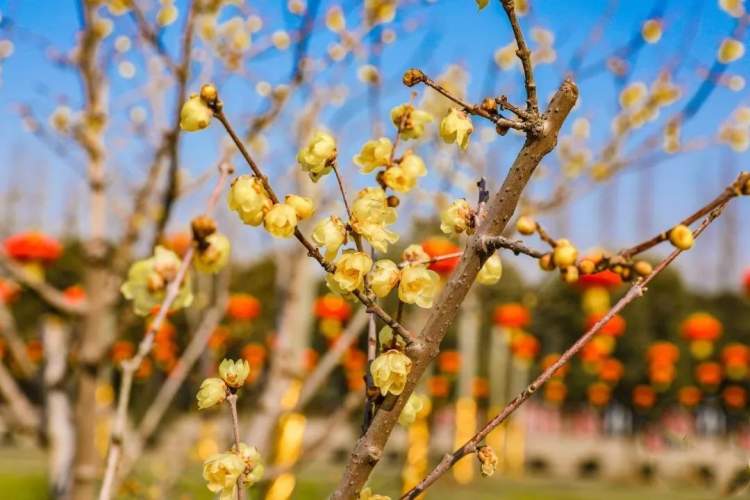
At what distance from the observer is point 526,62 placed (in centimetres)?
81

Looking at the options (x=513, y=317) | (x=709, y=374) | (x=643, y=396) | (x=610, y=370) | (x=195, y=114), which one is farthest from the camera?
(x=643, y=396)

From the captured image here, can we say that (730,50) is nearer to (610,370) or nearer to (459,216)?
(459,216)

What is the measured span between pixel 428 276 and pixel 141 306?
0.39m

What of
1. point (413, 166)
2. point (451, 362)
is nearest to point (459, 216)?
point (413, 166)

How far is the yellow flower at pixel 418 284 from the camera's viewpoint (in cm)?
90

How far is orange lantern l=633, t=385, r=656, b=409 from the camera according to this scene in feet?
52.1

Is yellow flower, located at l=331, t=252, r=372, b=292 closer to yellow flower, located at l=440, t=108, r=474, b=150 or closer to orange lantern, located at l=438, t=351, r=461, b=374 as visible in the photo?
yellow flower, located at l=440, t=108, r=474, b=150

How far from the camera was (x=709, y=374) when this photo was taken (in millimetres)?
14484

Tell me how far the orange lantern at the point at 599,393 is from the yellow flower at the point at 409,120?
Answer: 51.3ft

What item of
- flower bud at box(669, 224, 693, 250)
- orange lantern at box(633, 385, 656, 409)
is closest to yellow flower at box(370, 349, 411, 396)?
flower bud at box(669, 224, 693, 250)

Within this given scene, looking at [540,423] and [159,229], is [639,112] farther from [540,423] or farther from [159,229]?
[540,423]

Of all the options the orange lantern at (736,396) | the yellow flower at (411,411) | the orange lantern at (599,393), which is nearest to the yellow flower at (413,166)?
the yellow flower at (411,411)

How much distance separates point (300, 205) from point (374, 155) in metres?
0.14

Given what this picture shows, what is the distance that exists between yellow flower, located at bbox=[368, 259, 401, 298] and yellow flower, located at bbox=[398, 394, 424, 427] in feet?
0.49
